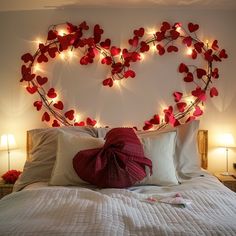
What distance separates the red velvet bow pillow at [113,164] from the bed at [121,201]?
0.24ft

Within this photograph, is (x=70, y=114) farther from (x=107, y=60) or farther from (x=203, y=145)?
(x=203, y=145)

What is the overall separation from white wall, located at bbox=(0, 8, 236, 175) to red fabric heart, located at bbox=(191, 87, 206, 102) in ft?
0.34

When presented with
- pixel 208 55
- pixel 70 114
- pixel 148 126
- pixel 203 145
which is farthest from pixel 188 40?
pixel 70 114

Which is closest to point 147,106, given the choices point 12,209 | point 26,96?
point 26,96

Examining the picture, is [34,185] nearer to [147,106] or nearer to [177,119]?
[147,106]

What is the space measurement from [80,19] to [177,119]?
1349mm

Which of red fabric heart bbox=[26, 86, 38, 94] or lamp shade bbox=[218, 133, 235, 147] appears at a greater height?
red fabric heart bbox=[26, 86, 38, 94]

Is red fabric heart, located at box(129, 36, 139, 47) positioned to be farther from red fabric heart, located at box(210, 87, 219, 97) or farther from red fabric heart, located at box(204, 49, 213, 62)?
red fabric heart, located at box(210, 87, 219, 97)

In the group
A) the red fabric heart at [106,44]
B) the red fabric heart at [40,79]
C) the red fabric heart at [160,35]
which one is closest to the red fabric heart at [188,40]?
the red fabric heart at [160,35]

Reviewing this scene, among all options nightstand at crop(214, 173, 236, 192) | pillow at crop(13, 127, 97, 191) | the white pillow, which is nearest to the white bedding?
the white pillow

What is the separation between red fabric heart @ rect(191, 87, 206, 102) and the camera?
2.67 metres

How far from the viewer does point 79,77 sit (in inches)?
107

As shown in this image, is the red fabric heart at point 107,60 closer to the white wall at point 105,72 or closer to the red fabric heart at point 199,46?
the white wall at point 105,72

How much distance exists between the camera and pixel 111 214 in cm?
129
